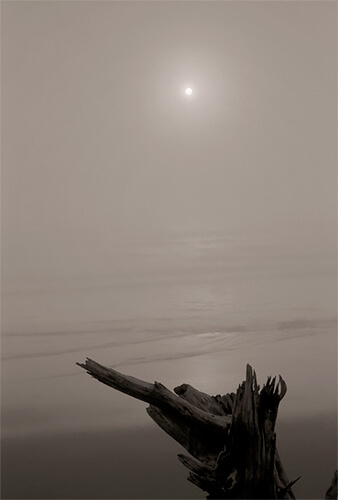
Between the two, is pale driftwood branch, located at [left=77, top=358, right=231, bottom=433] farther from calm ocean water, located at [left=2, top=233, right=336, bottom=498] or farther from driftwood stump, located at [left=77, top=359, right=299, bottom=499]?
calm ocean water, located at [left=2, top=233, right=336, bottom=498]

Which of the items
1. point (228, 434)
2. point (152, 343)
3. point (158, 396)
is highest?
point (152, 343)

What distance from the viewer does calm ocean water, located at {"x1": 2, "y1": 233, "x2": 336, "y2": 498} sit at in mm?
4238

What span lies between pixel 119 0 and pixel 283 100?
1.27m

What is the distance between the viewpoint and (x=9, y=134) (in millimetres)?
4590

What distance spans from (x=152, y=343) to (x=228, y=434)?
1648 millimetres

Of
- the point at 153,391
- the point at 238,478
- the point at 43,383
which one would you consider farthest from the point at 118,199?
the point at 238,478

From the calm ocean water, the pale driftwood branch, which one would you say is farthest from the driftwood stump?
the calm ocean water

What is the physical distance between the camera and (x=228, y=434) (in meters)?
2.84

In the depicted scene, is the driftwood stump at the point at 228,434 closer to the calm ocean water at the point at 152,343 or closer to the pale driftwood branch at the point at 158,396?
the pale driftwood branch at the point at 158,396

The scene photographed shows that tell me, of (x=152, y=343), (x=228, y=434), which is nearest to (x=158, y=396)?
(x=228, y=434)

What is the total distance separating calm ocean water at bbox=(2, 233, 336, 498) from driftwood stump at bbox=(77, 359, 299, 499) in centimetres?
133

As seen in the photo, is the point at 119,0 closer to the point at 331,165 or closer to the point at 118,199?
the point at 118,199

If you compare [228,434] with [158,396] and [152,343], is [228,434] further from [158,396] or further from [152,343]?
[152,343]

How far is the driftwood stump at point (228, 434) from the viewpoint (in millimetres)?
Answer: 2799
